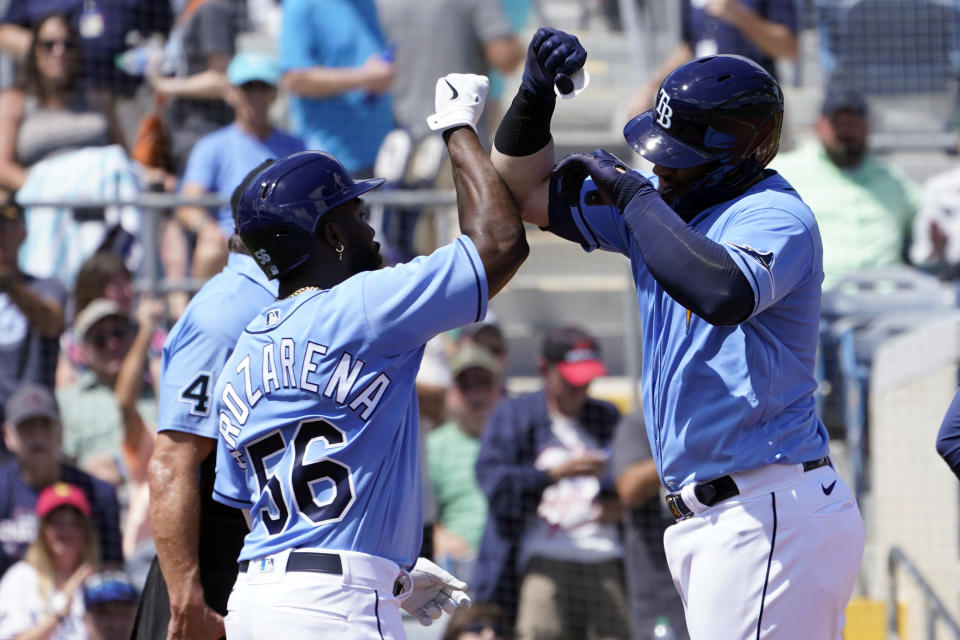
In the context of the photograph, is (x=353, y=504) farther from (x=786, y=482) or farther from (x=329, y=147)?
(x=329, y=147)

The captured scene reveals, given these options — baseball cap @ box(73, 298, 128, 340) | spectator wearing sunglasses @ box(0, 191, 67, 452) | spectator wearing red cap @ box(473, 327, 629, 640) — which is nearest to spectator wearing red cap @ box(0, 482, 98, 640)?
spectator wearing sunglasses @ box(0, 191, 67, 452)

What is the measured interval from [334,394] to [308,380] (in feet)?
0.22

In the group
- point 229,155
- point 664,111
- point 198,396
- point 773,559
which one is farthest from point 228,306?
point 229,155

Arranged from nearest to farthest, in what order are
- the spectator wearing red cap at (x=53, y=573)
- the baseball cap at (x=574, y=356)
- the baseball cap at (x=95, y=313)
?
the spectator wearing red cap at (x=53, y=573) → the baseball cap at (x=574, y=356) → the baseball cap at (x=95, y=313)

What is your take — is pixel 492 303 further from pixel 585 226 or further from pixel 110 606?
pixel 585 226

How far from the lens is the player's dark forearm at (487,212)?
3.09 m

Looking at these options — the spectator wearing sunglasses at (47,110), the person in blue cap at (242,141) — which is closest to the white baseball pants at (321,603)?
the person in blue cap at (242,141)

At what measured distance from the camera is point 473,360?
6.68 m

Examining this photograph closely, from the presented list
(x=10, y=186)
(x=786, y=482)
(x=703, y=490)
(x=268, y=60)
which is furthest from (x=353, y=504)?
(x=10, y=186)

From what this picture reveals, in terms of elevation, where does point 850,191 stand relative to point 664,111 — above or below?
below

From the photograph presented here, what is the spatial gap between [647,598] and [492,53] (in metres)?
3.44

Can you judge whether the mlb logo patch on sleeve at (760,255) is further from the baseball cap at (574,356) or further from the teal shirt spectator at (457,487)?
the teal shirt spectator at (457,487)

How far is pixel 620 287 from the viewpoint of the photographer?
766cm

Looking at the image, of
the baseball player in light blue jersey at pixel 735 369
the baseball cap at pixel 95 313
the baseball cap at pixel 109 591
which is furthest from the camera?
the baseball cap at pixel 95 313
